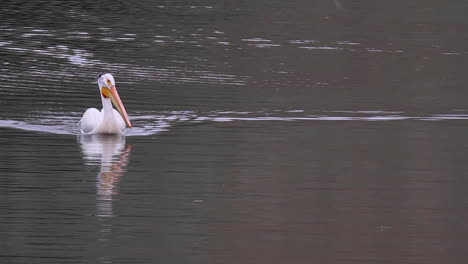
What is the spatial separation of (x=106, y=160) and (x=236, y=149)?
5.38ft

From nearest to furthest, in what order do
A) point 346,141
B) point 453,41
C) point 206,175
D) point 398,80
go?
point 206,175
point 346,141
point 398,80
point 453,41

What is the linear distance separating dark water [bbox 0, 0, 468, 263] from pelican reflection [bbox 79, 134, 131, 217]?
38 millimetres

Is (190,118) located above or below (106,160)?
below

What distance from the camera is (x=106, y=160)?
46.2 ft

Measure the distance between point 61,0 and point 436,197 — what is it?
3286 centimetres

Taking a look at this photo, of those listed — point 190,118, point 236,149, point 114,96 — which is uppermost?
point 114,96

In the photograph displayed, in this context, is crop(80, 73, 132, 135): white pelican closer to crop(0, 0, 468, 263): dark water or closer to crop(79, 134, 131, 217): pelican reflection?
crop(79, 134, 131, 217): pelican reflection

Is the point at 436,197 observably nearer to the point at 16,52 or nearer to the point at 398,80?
the point at 398,80

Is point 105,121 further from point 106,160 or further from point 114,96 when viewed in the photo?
point 106,160

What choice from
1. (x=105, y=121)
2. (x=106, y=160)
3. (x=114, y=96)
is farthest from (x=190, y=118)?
(x=106, y=160)

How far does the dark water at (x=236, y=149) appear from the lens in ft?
32.8

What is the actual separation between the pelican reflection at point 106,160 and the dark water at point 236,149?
4 cm

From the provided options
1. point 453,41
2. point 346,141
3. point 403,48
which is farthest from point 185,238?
point 453,41

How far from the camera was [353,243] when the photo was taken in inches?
390
